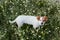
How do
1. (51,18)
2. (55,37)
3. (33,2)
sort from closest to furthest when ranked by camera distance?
(55,37) < (51,18) < (33,2)

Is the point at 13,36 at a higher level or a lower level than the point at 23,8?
lower

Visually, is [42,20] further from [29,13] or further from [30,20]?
[29,13]

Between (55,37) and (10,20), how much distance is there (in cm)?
63

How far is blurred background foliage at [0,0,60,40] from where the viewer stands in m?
2.49

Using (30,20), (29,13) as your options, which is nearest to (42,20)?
(30,20)

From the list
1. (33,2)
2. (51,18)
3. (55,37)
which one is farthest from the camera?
(33,2)

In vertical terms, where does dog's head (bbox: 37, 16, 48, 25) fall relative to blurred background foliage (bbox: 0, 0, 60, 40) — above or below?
above

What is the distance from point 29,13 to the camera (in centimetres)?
272

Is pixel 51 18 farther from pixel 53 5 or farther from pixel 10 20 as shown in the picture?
pixel 10 20

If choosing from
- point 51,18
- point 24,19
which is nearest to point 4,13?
point 24,19

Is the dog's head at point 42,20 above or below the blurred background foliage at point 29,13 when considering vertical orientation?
above

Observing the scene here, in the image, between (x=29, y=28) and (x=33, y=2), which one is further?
(x=33, y=2)

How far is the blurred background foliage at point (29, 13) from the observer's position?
8.17ft

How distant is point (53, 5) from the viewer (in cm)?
287
